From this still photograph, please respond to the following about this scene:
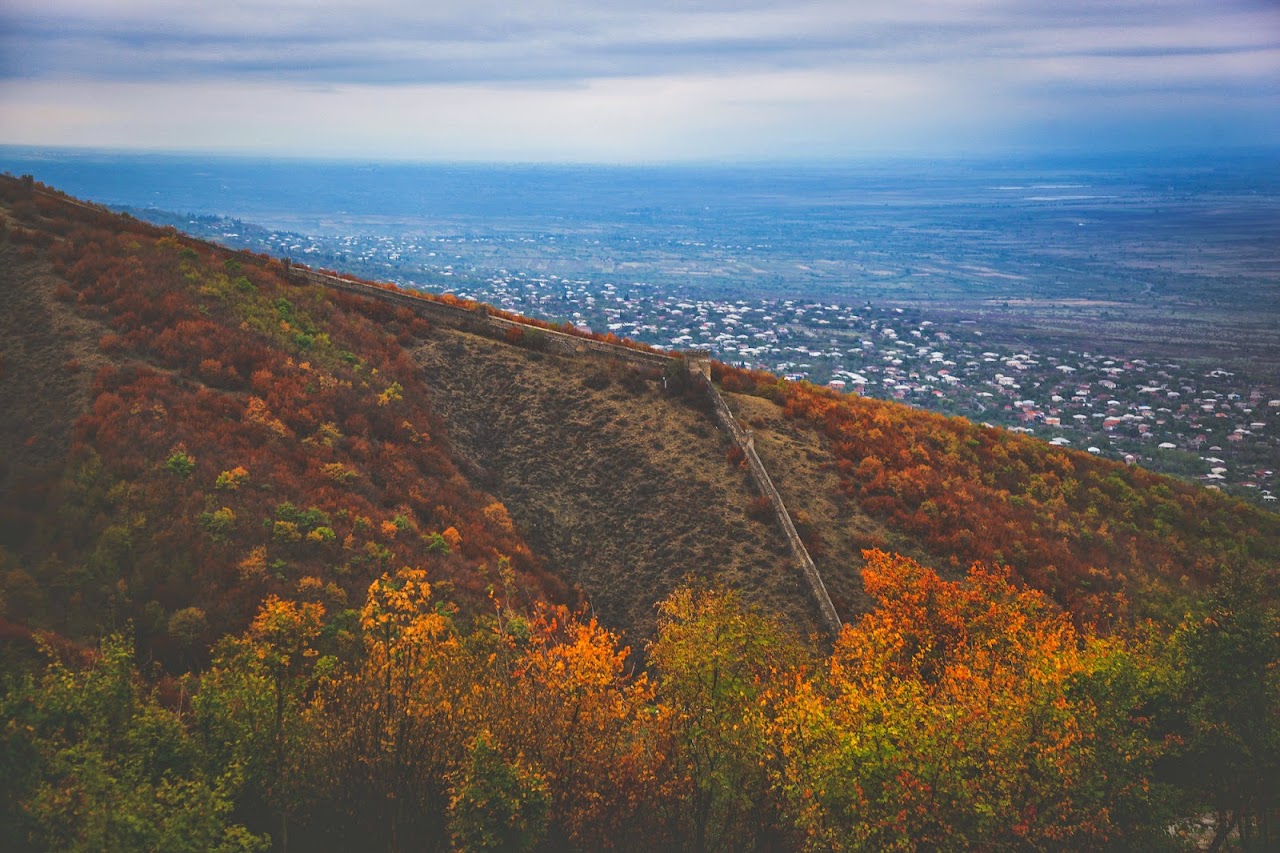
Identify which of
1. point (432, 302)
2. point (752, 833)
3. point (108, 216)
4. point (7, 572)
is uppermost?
point (108, 216)

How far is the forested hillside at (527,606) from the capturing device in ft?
47.7

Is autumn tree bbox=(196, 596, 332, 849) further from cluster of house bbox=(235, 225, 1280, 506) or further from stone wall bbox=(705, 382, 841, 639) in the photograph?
cluster of house bbox=(235, 225, 1280, 506)

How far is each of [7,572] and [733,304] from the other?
15781 cm

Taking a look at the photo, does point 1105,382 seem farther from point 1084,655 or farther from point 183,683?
point 183,683

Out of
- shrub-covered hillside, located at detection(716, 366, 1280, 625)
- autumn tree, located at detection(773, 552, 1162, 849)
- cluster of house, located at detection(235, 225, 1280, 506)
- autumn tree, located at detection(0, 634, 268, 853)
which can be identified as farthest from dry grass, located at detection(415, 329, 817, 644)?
cluster of house, located at detection(235, 225, 1280, 506)

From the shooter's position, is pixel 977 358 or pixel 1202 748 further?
pixel 977 358

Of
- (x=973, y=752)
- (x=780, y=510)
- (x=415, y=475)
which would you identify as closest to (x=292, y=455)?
(x=415, y=475)

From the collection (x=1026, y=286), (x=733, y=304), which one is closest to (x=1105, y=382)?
(x=733, y=304)

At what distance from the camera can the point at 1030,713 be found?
53.5 feet

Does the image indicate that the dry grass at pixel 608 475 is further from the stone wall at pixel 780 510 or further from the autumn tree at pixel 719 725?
the autumn tree at pixel 719 725

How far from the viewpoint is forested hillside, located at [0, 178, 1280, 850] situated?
14547 mm

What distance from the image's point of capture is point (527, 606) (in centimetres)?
2527

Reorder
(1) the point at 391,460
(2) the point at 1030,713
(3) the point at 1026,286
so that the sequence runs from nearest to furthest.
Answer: (2) the point at 1030,713, (1) the point at 391,460, (3) the point at 1026,286

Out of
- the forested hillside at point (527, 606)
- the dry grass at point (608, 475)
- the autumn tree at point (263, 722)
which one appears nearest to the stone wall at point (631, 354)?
the dry grass at point (608, 475)
